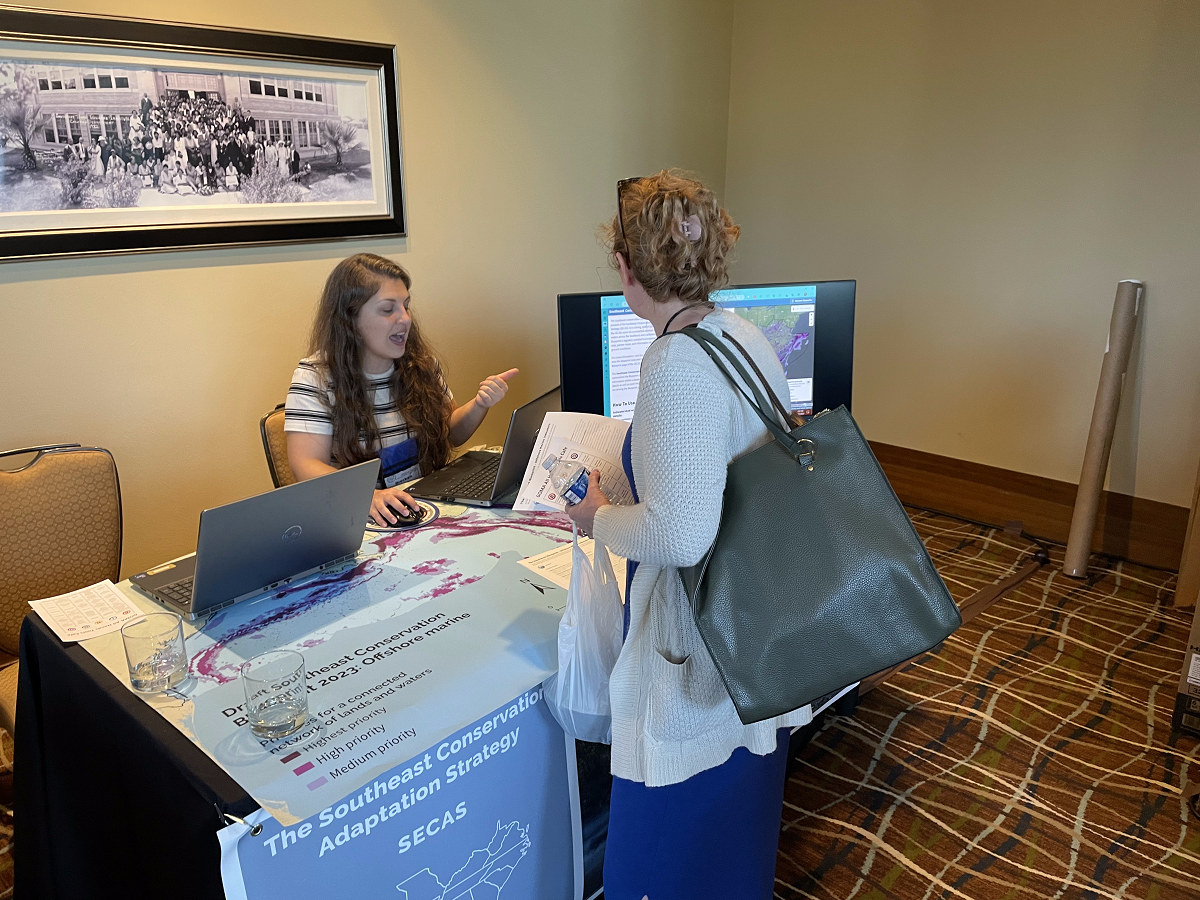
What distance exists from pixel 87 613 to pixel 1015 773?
2.11m

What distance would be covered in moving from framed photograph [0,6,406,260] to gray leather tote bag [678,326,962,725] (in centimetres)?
186

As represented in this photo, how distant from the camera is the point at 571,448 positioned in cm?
151

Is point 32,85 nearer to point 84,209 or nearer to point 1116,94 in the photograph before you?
point 84,209

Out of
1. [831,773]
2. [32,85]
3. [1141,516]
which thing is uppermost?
[32,85]

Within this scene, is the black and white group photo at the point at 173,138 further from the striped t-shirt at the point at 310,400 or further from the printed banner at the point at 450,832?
the printed banner at the point at 450,832

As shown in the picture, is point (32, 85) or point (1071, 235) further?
point (1071, 235)

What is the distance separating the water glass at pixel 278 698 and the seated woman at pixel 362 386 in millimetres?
873

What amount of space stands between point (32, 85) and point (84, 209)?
30cm

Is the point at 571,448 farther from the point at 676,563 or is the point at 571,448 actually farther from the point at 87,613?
the point at 87,613

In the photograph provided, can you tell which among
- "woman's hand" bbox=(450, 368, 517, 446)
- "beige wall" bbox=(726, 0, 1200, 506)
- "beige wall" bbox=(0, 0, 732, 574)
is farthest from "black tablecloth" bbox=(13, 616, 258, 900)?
"beige wall" bbox=(726, 0, 1200, 506)

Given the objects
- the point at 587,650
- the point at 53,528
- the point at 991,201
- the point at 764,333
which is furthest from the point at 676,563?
the point at 991,201

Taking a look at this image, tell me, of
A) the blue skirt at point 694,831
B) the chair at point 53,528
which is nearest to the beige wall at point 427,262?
the chair at point 53,528

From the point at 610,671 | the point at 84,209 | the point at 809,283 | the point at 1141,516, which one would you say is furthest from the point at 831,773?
the point at 84,209

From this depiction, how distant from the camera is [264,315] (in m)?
2.60
